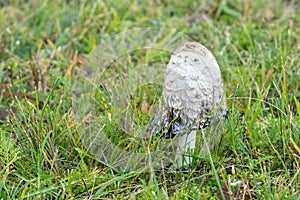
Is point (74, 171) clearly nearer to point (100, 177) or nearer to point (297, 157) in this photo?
point (100, 177)

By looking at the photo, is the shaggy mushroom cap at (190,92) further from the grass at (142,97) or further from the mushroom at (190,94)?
the grass at (142,97)

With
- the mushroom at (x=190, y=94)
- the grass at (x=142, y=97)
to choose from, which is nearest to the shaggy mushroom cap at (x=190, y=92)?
the mushroom at (x=190, y=94)

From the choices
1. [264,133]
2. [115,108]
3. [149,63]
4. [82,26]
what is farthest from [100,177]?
[82,26]

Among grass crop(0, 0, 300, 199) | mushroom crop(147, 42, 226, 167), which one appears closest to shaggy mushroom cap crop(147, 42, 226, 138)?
mushroom crop(147, 42, 226, 167)

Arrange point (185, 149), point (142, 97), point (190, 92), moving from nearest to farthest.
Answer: point (190, 92)
point (185, 149)
point (142, 97)

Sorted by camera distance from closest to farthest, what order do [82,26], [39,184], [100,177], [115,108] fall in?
[39,184]
[100,177]
[115,108]
[82,26]

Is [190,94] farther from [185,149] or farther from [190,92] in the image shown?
[185,149]

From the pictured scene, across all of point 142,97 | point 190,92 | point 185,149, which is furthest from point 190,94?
point 142,97

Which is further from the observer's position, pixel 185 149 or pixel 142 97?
pixel 142 97
